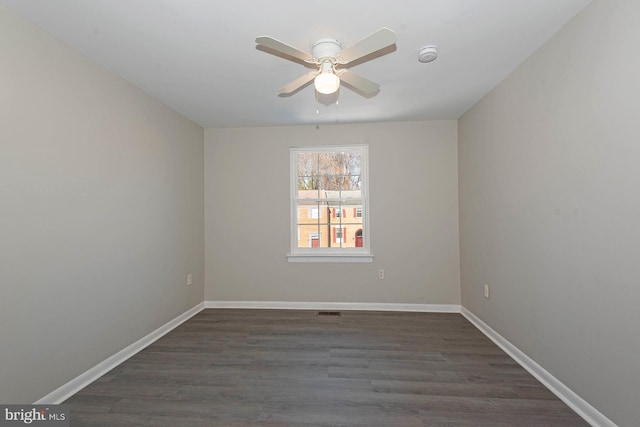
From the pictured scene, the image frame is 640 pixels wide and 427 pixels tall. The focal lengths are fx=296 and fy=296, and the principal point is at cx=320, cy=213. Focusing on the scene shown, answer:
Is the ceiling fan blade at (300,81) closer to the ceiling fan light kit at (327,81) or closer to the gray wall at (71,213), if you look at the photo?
the ceiling fan light kit at (327,81)

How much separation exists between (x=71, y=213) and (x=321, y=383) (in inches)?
84.8

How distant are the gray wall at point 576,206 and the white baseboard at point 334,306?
3.17 feet

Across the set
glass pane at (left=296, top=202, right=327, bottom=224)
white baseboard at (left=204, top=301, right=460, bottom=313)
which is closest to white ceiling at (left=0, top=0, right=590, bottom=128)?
glass pane at (left=296, top=202, right=327, bottom=224)

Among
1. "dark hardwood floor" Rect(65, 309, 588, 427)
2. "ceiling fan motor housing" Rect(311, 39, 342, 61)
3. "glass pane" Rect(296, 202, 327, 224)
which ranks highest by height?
"ceiling fan motor housing" Rect(311, 39, 342, 61)

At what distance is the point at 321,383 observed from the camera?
2.17m

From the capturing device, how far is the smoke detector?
210 cm

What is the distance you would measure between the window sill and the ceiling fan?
7.22 feet

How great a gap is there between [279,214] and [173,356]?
198 cm

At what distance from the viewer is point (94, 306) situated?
7.41 ft

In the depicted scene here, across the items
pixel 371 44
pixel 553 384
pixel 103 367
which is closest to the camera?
pixel 371 44

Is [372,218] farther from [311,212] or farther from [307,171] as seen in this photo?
[307,171]

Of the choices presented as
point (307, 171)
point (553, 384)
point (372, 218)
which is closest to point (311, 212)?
point (307, 171)

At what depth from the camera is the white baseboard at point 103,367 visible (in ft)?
6.39

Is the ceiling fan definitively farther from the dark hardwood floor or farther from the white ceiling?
the dark hardwood floor
